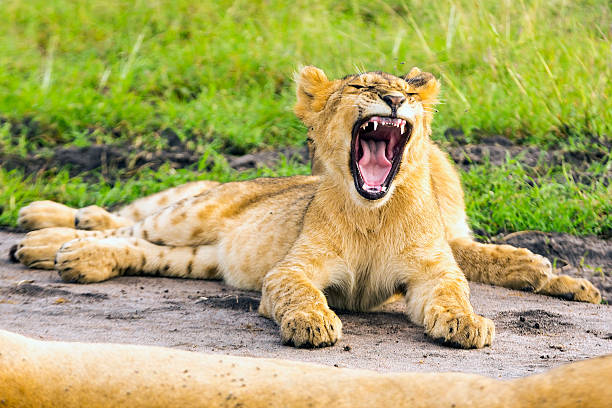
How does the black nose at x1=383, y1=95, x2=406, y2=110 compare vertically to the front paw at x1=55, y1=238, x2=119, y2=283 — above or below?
above

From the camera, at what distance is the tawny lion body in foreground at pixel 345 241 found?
3.67m

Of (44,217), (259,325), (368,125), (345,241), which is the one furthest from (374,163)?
(44,217)

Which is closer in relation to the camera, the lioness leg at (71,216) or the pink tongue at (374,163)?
the pink tongue at (374,163)

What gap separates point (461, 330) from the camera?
3348 mm

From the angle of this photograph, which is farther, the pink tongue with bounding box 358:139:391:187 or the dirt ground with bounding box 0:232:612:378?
the pink tongue with bounding box 358:139:391:187

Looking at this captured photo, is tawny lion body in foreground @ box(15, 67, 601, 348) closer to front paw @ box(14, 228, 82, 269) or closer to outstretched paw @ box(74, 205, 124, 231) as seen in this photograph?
front paw @ box(14, 228, 82, 269)

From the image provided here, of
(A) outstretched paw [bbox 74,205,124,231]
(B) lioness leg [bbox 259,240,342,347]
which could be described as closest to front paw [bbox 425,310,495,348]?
(B) lioness leg [bbox 259,240,342,347]

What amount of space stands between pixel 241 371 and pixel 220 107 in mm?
6089

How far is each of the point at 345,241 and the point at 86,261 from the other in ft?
4.89

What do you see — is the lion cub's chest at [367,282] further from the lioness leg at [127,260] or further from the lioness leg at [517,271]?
the lioness leg at [127,260]

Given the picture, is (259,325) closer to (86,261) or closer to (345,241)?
(345,241)

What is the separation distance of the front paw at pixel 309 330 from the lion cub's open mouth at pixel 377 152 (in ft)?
2.39

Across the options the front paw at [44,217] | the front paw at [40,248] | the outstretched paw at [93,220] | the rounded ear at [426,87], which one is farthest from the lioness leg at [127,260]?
the rounded ear at [426,87]

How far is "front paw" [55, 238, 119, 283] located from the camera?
4.45 meters
